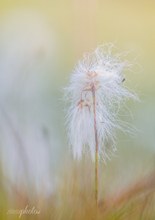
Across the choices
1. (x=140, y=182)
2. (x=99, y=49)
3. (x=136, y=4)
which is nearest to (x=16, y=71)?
(x=99, y=49)

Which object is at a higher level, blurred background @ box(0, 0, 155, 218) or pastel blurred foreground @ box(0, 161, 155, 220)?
blurred background @ box(0, 0, 155, 218)

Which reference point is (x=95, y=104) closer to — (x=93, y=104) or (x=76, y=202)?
(x=93, y=104)

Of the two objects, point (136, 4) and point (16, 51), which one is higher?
point (136, 4)

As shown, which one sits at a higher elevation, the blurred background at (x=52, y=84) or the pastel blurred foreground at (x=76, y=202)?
the blurred background at (x=52, y=84)

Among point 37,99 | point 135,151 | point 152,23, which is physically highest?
point 152,23

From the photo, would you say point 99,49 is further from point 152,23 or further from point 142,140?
point 142,140
